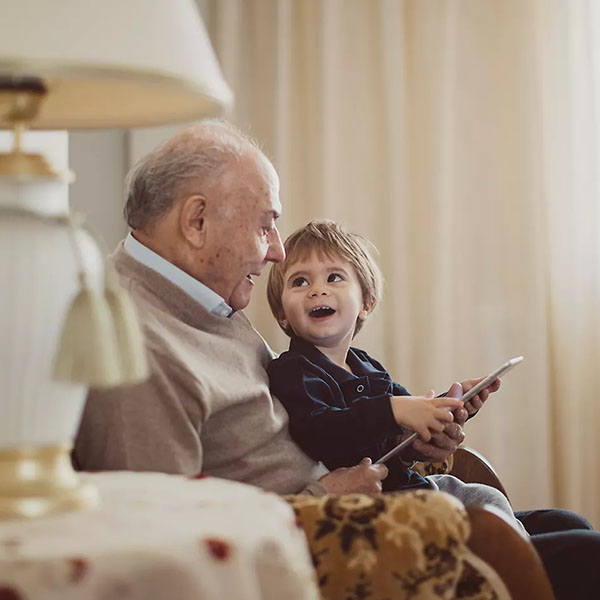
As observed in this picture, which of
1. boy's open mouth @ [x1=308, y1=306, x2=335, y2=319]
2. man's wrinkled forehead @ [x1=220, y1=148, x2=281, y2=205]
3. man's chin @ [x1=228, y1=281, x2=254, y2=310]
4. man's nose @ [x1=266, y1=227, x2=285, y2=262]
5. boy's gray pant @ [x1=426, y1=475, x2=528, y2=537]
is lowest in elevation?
boy's gray pant @ [x1=426, y1=475, x2=528, y2=537]

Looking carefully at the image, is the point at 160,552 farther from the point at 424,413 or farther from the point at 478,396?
the point at 478,396

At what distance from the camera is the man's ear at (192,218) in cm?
184

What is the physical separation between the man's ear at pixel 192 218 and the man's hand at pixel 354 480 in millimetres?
497

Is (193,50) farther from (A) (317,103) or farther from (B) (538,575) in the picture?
(A) (317,103)

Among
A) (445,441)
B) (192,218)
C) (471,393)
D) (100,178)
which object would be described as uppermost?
(100,178)

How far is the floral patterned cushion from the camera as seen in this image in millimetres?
1236

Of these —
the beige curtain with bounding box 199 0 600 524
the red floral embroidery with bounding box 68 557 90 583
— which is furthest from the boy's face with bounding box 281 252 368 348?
the beige curtain with bounding box 199 0 600 524

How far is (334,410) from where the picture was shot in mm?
1907

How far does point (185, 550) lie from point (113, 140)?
2.76 meters

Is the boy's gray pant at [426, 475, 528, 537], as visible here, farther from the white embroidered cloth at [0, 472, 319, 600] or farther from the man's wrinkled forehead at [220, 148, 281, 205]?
the white embroidered cloth at [0, 472, 319, 600]

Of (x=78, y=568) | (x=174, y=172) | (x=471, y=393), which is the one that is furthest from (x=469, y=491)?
(x=78, y=568)

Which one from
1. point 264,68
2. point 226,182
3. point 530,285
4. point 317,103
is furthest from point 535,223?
point 226,182

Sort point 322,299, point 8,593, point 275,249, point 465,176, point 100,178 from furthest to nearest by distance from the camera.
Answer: point 465,176
point 100,178
point 322,299
point 275,249
point 8,593

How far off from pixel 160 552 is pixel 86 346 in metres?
0.22
